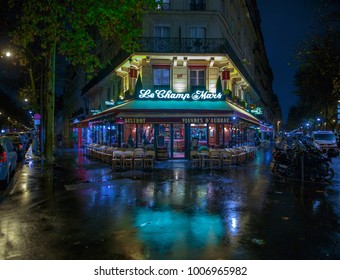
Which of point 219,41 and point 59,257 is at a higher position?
point 219,41

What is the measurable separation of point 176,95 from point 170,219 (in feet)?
48.9

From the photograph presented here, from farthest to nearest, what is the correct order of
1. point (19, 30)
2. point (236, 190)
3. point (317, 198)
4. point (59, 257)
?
point (19, 30)
point (236, 190)
point (317, 198)
point (59, 257)

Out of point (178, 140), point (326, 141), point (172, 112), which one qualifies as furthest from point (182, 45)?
point (326, 141)

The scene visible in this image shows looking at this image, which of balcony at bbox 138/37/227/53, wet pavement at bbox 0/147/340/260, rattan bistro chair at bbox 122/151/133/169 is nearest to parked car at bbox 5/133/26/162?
rattan bistro chair at bbox 122/151/133/169

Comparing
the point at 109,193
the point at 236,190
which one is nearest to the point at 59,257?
the point at 109,193

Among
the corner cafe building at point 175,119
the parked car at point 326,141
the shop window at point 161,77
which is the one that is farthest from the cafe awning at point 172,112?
the parked car at point 326,141

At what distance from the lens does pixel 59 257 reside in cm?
496

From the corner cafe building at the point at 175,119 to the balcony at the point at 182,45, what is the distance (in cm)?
267

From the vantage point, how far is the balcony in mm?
21453

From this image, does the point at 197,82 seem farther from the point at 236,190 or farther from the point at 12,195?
the point at 12,195

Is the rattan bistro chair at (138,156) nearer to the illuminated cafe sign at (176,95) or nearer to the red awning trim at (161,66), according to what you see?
the illuminated cafe sign at (176,95)

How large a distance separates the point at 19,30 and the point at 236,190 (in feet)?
45.9

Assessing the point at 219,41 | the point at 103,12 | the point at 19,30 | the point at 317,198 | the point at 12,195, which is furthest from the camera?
the point at 219,41

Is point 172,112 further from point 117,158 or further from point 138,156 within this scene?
point 117,158
